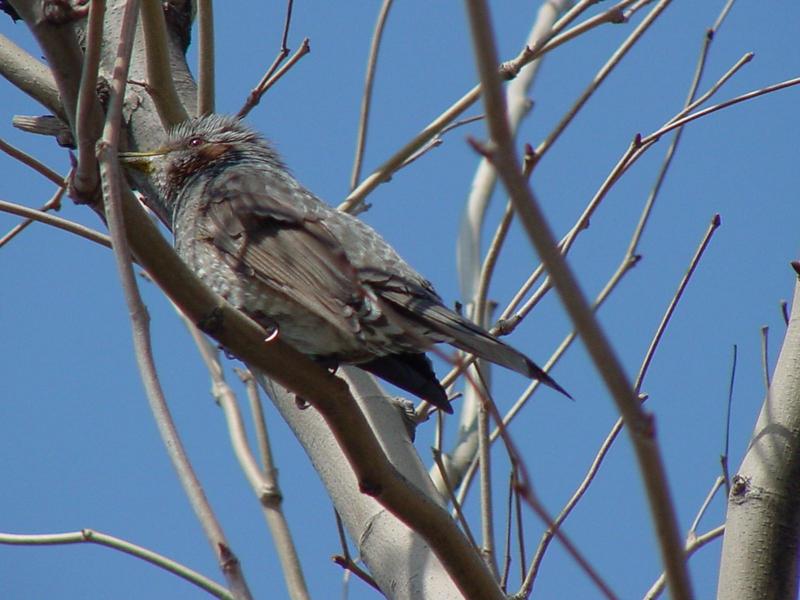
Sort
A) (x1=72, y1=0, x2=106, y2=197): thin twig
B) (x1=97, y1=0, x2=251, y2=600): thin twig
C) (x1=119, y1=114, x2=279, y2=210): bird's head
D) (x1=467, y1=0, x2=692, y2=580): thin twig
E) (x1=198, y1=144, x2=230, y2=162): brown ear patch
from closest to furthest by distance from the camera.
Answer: (x1=467, y1=0, x2=692, y2=580): thin twig
(x1=97, y1=0, x2=251, y2=600): thin twig
(x1=72, y1=0, x2=106, y2=197): thin twig
(x1=119, y1=114, x2=279, y2=210): bird's head
(x1=198, y1=144, x2=230, y2=162): brown ear patch

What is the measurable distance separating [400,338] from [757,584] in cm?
136

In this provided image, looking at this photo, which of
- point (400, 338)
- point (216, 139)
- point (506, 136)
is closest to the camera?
point (506, 136)

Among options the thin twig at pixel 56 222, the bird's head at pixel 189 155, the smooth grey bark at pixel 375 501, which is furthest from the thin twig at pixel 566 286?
the bird's head at pixel 189 155

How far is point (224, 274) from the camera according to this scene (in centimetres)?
388

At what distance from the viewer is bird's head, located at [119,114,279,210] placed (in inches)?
175

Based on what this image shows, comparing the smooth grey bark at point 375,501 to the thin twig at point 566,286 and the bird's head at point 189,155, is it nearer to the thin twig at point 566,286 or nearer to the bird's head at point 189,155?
the bird's head at point 189,155

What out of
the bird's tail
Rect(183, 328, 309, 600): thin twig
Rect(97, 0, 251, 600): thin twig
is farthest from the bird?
Rect(97, 0, 251, 600): thin twig

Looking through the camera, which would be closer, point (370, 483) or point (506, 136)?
point (506, 136)

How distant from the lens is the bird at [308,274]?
3.43m

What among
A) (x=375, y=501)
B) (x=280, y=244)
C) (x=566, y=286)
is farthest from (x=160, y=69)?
(x=566, y=286)

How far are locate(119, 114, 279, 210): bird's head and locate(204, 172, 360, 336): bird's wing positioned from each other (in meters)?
0.23

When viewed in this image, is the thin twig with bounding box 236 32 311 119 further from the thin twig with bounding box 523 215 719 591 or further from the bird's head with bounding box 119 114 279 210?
the thin twig with bounding box 523 215 719 591

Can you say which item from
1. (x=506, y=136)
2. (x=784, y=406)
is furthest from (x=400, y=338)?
(x=506, y=136)

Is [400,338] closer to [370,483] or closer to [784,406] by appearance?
[370,483]
